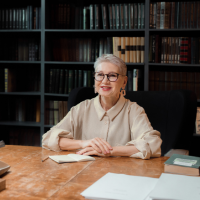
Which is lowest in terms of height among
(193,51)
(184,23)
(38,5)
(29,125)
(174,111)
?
(29,125)

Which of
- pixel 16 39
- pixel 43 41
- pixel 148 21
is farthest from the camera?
pixel 16 39

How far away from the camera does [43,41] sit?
2.74 metres

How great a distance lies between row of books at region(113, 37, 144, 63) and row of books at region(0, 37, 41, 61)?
2.97ft

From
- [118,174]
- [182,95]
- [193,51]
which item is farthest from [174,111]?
[193,51]

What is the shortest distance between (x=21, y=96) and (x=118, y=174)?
2455 millimetres

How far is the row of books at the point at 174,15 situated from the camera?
A: 2.53 metres

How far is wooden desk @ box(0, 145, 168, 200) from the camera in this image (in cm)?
78

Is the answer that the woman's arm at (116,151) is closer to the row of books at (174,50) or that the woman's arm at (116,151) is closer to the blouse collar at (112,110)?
the blouse collar at (112,110)

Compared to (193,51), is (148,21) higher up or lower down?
higher up

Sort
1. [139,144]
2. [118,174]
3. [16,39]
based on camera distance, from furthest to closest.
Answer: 1. [16,39]
2. [139,144]
3. [118,174]

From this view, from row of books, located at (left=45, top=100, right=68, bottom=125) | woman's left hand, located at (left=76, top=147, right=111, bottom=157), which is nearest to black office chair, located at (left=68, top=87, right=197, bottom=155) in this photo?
woman's left hand, located at (left=76, top=147, right=111, bottom=157)

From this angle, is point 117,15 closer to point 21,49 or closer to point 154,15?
point 154,15

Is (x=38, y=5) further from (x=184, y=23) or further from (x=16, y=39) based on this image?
(x=184, y=23)

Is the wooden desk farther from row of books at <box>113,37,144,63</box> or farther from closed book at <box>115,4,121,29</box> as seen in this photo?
closed book at <box>115,4,121,29</box>
